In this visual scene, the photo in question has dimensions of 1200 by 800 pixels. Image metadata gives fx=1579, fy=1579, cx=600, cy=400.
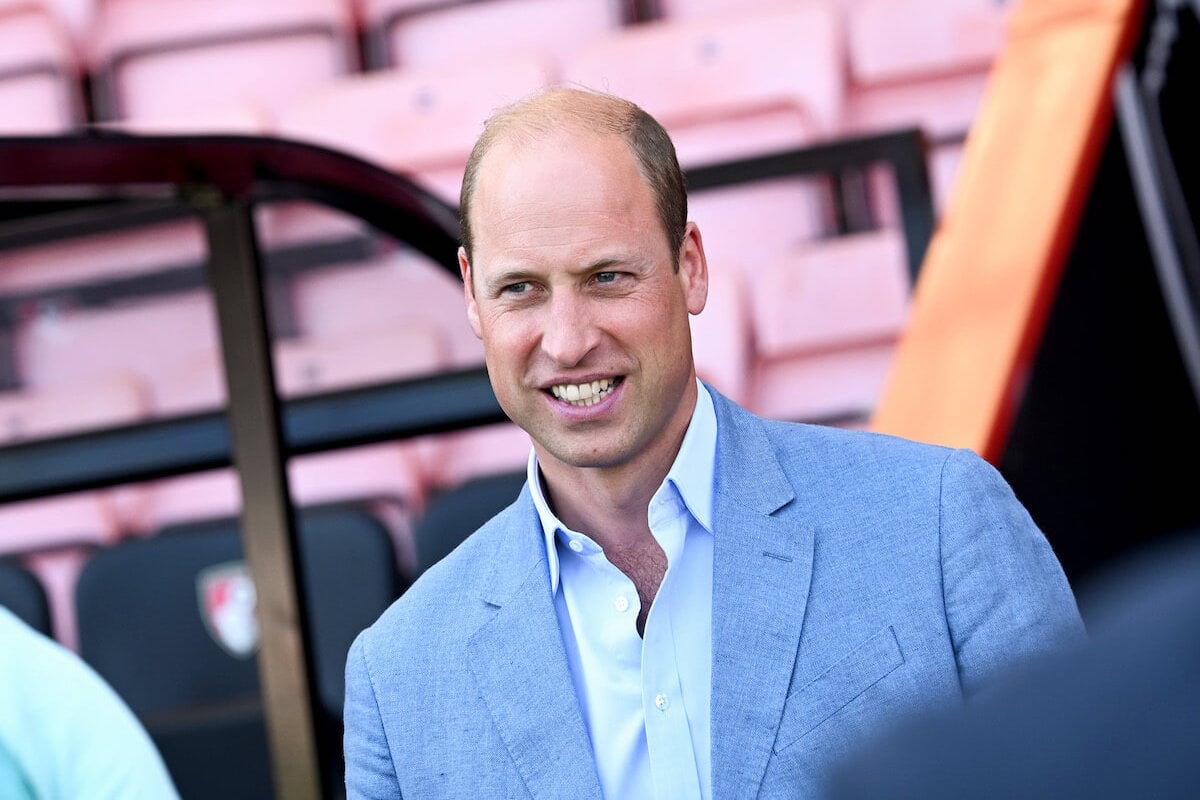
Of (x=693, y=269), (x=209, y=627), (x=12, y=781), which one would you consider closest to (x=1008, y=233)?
(x=693, y=269)

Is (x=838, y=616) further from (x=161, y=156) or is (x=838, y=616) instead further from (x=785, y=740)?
(x=161, y=156)

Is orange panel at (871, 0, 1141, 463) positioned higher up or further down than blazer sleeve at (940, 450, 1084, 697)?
higher up

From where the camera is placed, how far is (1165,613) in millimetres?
362

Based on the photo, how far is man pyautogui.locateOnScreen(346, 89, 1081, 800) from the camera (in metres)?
1.22

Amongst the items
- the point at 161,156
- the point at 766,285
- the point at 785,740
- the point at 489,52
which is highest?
the point at 489,52

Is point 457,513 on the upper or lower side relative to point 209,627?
upper

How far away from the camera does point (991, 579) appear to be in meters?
1.21

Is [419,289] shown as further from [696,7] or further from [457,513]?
[696,7]

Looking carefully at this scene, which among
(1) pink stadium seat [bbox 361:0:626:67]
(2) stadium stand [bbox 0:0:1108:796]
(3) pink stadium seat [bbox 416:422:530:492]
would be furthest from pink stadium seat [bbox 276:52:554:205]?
(3) pink stadium seat [bbox 416:422:530:492]

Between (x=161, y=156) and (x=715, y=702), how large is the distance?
722 millimetres

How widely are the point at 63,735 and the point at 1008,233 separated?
1.42 metres

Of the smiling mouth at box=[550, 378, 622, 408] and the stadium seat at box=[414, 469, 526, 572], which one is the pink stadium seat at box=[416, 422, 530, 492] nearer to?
the stadium seat at box=[414, 469, 526, 572]

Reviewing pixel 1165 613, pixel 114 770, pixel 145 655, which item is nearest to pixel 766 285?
pixel 145 655

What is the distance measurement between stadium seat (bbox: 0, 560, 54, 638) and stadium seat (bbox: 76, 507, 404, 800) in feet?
0.22
